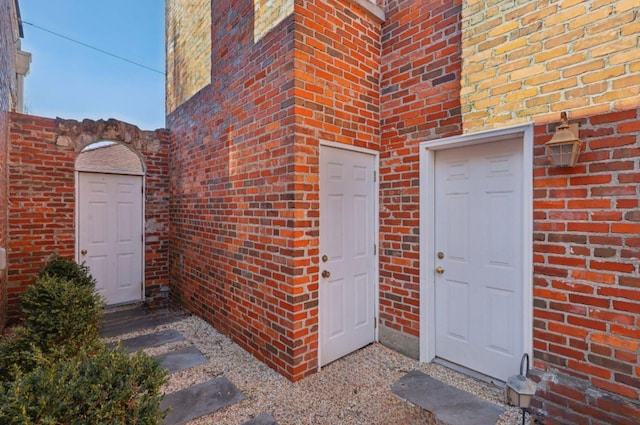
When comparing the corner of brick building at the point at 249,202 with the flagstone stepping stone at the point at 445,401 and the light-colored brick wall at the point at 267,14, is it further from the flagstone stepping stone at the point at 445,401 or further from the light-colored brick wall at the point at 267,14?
the flagstone stepping stone at the point at 445,401

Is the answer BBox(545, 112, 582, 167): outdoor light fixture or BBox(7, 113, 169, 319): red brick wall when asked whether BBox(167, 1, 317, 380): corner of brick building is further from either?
BBox(545, 112, 582, 167): outdoor light fixture

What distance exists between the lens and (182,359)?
3193 millimetres

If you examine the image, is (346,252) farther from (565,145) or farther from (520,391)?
(565,145)

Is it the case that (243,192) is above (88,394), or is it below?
above

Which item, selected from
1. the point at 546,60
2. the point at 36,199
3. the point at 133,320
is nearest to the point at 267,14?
the point at 546,60

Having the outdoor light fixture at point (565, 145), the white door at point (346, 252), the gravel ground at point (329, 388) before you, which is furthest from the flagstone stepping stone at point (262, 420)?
the outdoor light fixture at point (565, 145)

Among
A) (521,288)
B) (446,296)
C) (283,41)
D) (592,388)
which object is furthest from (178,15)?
(592,388)

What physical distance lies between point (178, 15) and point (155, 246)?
3.85 meters

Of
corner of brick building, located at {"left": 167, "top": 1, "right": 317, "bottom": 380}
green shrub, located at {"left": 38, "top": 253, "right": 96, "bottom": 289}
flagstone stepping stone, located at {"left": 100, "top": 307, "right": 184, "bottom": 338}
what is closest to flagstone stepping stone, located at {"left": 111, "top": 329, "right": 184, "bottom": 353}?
flagstone stepping stone, located at {"left": 100, "top": 307, "right": 184, "bottom": 338}

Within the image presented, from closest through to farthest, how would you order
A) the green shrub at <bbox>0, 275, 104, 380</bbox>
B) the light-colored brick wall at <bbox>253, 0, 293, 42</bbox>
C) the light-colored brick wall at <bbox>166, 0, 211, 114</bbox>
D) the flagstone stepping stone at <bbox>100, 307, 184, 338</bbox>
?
the green shrub at <bbox>0, 275, 104, 380</bbox> < the light-colored brick wall at <bbox>253, 0, 293, 42</bbox> < the flagstone stepping stone at <bbox>100, 307, 184, 338</bbox> < the light-colored brick wall at <bbox>166, 0, 211, 114</bbox>

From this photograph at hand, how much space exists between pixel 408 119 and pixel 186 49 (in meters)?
3.83

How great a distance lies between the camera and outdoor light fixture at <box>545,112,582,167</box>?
2.08 m

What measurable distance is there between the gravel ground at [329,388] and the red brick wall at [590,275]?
475mm

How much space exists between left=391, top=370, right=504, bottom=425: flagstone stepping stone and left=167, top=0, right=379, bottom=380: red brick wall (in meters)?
0.85
